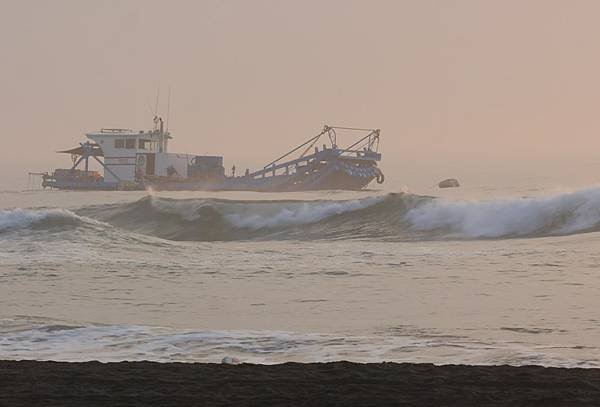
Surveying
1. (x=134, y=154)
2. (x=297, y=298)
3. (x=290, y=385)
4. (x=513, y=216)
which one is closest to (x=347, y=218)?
(x=513, y=216)

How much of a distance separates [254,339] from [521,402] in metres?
5.02

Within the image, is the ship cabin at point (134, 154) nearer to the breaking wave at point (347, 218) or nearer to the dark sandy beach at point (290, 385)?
the breaking wave at point (347, 218)

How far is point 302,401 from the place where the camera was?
652cm

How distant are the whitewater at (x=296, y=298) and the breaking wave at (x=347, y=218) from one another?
0.26 metres

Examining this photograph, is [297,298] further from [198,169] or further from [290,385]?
[198,169]

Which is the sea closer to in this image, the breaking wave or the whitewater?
the whitewater

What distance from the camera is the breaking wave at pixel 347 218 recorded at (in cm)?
3684

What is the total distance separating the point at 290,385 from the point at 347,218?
3858cm

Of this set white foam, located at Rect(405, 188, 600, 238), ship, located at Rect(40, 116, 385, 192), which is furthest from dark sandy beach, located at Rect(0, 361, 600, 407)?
ship, located at Rect(40, 116, 385, 192)

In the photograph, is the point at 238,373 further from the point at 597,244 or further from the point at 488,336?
the point at 597,244

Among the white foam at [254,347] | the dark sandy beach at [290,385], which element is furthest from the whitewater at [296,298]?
Result: the dark sandy beach at [290,385]

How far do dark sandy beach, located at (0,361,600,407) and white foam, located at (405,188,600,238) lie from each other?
2833 centimetres

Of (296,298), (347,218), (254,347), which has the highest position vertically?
(347,218)

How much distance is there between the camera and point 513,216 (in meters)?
39.2
